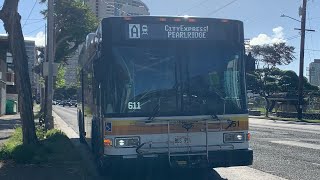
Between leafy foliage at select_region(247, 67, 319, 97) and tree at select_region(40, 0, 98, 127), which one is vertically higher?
tree at select_region(40, 0, 98, 127)

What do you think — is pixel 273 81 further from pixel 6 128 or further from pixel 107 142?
pixel 107 142

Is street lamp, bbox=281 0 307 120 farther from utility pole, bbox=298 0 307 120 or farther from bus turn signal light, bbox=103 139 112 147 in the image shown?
bus turn signal light, bbox=103 139 112 147

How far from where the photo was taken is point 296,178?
9.04 m

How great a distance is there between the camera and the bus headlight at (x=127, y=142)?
25.5 feet

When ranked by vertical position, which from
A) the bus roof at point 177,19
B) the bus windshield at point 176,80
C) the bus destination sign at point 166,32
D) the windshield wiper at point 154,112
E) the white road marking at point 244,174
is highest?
the bus roof at point 177,19

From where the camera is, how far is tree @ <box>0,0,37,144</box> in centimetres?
1235

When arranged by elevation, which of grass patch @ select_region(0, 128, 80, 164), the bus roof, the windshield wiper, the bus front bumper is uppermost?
the bus roof

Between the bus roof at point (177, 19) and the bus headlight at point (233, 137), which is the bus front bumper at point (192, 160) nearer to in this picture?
the bus headlight at point (233, 137)

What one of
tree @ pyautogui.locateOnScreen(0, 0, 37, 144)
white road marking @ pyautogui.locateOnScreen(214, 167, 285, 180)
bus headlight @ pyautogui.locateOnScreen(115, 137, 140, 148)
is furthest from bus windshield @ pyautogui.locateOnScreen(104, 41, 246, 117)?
tree @ pyautogui.locateOnScreen(0, 0, 37, 144)

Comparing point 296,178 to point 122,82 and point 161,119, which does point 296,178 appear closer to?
point 161,119

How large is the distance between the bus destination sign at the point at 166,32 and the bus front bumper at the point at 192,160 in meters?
2.06

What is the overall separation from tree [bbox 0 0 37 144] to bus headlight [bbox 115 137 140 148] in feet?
18.2

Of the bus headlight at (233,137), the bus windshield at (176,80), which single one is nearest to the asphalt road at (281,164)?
the bus headlight at (233,137)

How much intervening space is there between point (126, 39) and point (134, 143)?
1.79 m
